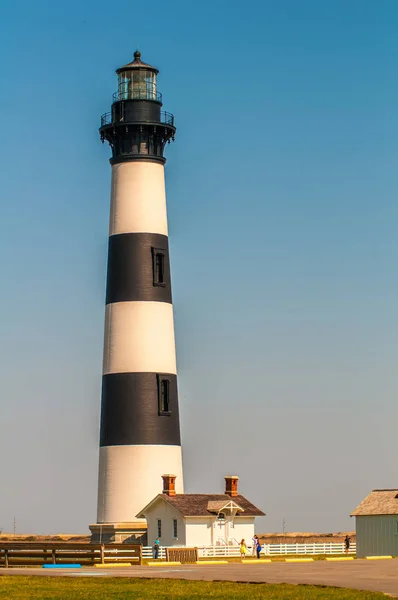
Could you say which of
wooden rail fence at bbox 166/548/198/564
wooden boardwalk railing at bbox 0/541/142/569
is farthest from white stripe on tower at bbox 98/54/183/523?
wooden boardwalk railing at bbox 0/541/142/569

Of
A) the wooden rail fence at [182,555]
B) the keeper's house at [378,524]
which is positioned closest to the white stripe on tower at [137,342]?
the wooden rail fence at [182,555]

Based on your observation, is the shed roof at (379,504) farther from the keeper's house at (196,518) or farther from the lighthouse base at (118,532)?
the lighthouse base at (118,532)

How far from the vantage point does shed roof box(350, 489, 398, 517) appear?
65125 millimetres

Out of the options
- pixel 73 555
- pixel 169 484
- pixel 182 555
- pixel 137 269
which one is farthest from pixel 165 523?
pixel 137 269

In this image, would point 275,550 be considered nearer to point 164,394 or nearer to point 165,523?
point 165,523

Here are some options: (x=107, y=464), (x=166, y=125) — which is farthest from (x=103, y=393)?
(x=166, y=125)

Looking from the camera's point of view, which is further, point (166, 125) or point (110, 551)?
point (166, 125)

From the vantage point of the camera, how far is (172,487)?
6288 cm

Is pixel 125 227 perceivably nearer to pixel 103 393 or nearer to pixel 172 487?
pixel 103 393

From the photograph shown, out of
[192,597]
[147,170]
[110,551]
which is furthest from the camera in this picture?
[147,170]

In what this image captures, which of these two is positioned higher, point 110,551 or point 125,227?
point 125,227

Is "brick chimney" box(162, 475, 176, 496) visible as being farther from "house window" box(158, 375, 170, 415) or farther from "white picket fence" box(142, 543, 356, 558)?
"house window" box(158, 375, 170, 415)

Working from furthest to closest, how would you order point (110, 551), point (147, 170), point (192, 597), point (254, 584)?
point (147, 170), point (110, 551), point (254, 584), point (192, 597)

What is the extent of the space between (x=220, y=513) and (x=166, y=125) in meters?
20.0
